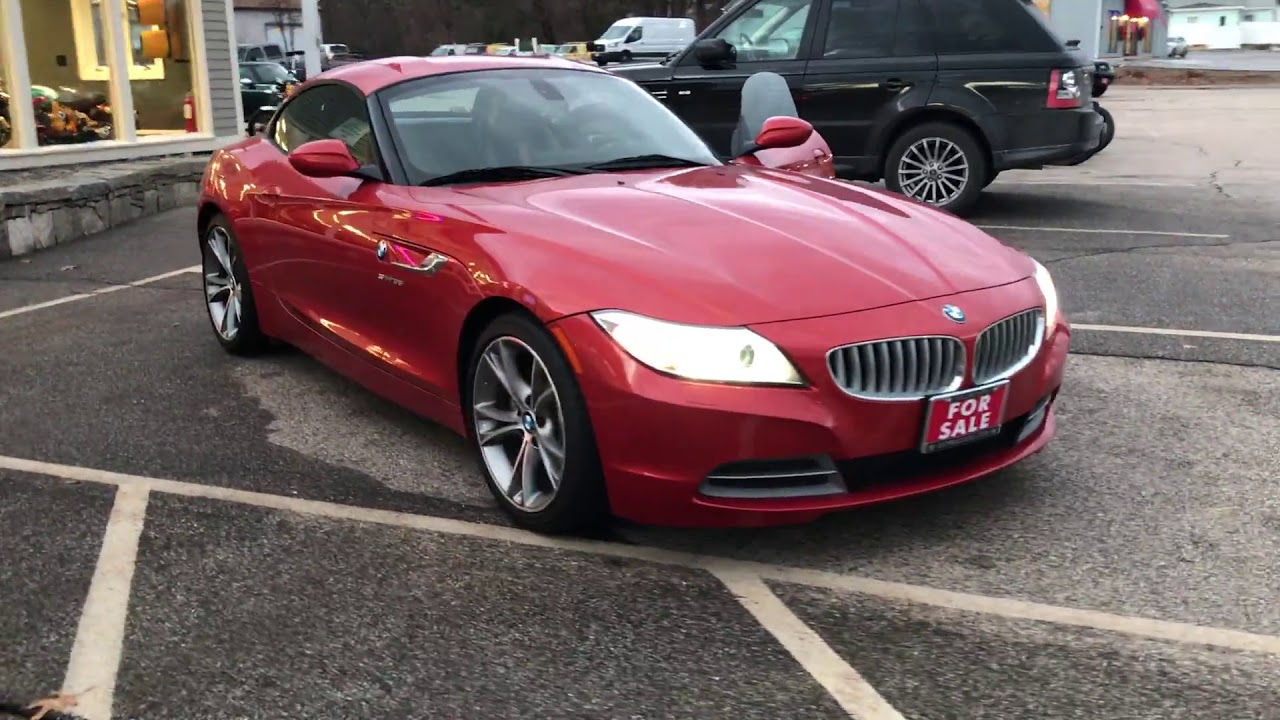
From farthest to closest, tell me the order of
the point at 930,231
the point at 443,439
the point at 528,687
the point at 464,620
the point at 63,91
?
1. the point at 63,91
2. the point at 443,439
3. the point at 930,231
4. the point at 464,620
5. the point at 528,687

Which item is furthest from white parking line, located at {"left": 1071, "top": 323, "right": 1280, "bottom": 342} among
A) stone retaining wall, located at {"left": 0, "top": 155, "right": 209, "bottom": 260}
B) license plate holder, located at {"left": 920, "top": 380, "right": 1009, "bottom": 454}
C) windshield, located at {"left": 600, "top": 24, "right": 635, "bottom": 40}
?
windshield, located at {"left": 600, "top": 24, "right": 635, "bottom": 40}

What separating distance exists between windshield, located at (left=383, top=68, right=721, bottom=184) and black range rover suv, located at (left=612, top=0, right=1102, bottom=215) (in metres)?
5.40

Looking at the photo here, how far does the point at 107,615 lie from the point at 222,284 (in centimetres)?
310

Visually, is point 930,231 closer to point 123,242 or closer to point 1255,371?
point 1255,371

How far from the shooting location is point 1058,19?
41.3 m

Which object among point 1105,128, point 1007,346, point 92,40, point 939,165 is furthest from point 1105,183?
point 92,40

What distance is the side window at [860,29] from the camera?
1027cm

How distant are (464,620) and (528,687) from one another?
0.41 meters

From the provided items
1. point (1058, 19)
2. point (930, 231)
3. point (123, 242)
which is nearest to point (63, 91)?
point (123, 242)

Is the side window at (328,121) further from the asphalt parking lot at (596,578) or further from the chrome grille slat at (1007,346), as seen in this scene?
the chrome grille slat at (1007,346)

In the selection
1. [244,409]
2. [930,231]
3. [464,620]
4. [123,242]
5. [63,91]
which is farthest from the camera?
[63,91]

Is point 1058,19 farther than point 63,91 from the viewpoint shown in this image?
Yes

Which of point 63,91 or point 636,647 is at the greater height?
point 63,91

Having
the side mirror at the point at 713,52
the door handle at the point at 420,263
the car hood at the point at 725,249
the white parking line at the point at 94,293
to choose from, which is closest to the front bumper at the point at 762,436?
the car hood at the point at 725,249
